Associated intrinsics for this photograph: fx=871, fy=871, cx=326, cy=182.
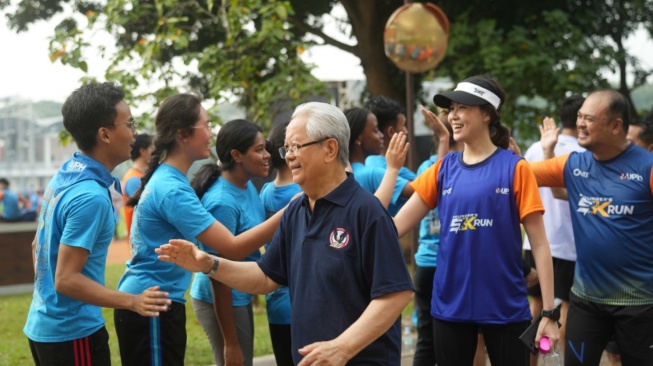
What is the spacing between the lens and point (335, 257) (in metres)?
3.31

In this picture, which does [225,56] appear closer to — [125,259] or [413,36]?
[413,36]

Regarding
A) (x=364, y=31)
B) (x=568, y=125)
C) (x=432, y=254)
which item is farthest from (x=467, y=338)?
(x=364, y=31)

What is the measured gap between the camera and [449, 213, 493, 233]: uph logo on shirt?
14.5ft

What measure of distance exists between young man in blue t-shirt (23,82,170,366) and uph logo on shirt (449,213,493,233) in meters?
1.59

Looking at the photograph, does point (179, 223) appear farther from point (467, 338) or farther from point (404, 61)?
point (404, 61)

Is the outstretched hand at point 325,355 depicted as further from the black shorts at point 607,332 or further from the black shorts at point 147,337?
the black shorts at point 607,332

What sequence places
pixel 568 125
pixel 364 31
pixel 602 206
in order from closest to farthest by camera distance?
pixel 602 206 < pixel 568 125 < pixel 364 31

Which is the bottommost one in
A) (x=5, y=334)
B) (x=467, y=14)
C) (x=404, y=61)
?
(x=5, y=334)

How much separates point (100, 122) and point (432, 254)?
2.77m

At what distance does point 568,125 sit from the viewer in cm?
706

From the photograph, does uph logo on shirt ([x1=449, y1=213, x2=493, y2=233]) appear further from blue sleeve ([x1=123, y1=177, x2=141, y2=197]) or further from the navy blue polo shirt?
blue sleeve ([x1=123, y1=177, x2=141, y2=197])

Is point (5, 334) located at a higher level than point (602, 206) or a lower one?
lower

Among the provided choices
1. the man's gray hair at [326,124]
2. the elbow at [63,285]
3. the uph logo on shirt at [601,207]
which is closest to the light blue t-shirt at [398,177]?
the uph logo on shirt at [601,207]

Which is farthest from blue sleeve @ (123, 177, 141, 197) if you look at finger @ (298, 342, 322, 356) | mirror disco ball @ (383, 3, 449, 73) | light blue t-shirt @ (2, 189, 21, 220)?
light blue t-shirt @ (2, 189, 21, 220)
